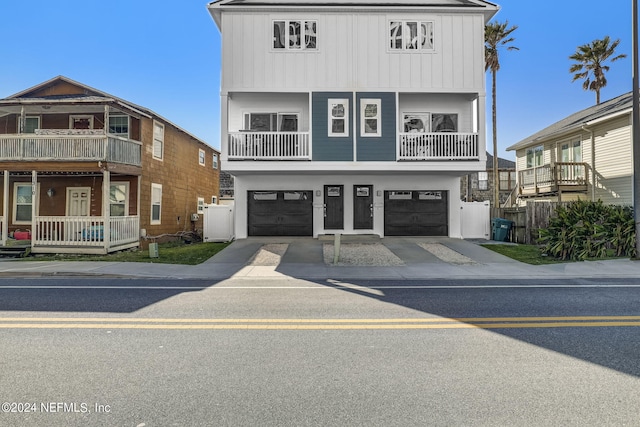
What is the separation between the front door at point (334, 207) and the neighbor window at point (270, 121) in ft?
10.7

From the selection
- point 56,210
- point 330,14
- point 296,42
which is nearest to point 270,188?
point 296,42

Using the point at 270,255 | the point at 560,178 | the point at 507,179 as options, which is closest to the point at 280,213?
the point at 270,255

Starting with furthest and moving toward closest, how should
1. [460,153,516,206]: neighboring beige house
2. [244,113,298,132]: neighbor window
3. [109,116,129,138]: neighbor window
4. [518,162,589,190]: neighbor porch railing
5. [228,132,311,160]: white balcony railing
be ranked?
[460,153,516,206]: neighboring beige house → [518,162,589,190]: neighbor porch railing → [109,116,129,138]: neighbor window → [244,113,298,132]: neighbor window → [228,132,311,160]: white balcony railing

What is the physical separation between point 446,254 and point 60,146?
1577 centimetres

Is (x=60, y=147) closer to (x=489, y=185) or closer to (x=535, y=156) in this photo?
(x=535, y=156)

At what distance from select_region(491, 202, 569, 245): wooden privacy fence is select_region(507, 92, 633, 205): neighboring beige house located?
3.30 m

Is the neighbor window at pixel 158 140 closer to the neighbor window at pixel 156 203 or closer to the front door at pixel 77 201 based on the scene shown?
the neighbor window at pixel 156 203

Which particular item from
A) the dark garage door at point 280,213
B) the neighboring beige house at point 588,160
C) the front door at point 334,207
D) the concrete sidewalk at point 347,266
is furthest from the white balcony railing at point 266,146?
the neighboring beige house at point 588,160

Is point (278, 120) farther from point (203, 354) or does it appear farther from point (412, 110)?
point (203, 354)

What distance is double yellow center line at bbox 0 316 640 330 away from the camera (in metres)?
5.77

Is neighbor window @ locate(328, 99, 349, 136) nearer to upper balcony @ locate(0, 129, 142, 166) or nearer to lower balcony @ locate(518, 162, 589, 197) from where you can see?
upper balcony @ locate(0, 129, 142, 166)

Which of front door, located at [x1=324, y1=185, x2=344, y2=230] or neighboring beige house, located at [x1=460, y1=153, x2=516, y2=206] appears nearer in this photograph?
front door, located at [x1=324, y1=185, x2=344, y2=230]

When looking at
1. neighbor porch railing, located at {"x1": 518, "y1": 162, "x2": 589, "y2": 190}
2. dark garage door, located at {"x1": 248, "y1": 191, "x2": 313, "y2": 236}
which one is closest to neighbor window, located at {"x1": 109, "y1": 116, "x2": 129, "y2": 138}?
dark garage door, located at {"x1": 248, "y1": 191, "x2": 313, "y2": 236}

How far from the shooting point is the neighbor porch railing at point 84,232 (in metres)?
15.5
